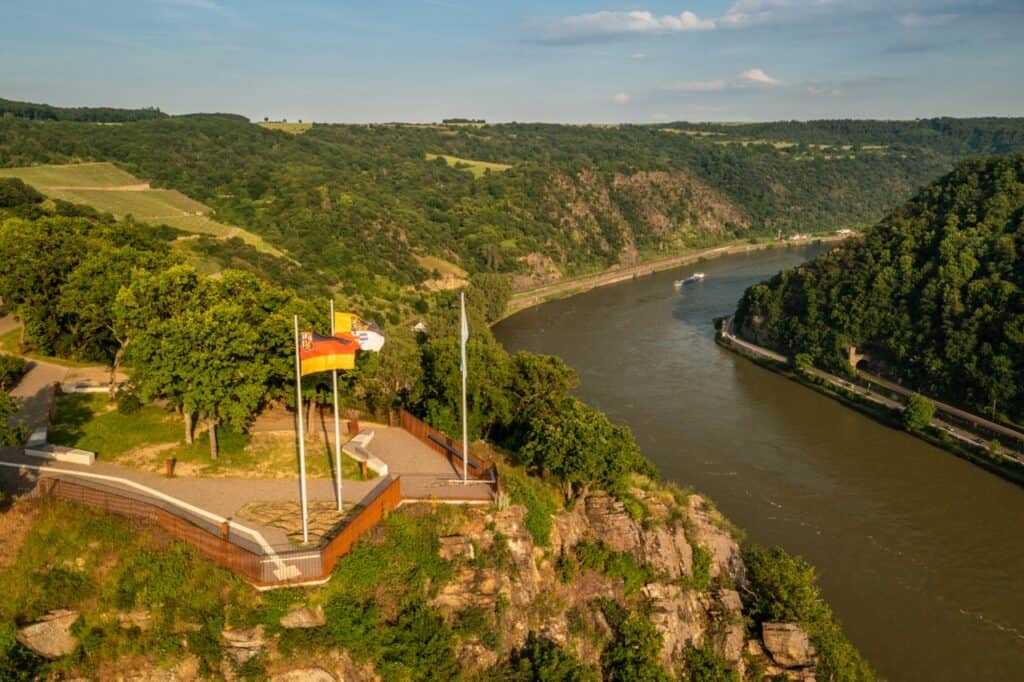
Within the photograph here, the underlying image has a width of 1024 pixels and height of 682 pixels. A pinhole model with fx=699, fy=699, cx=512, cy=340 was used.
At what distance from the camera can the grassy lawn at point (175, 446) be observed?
869 inches

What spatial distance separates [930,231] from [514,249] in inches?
2625

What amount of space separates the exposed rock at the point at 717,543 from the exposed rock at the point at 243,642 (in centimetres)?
1624

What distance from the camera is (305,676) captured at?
15.6 m

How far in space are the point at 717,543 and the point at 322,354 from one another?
17474 mm

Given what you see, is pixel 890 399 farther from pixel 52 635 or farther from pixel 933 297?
pixel 52 635

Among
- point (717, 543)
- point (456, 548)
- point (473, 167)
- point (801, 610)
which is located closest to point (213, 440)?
point (456, 548)

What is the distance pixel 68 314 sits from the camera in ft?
105

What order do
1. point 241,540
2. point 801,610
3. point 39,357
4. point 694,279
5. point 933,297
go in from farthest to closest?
point 694,279 < point 933,297 < point 39,357 < point 801,610 < point 241,540

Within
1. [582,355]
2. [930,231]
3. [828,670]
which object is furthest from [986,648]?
[930,231]

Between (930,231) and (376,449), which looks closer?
(376,449)

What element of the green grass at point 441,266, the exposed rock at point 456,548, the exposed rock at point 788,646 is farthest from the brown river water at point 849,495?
the green grass at point 441,266

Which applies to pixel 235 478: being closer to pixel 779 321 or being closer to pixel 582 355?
pixel 582 355

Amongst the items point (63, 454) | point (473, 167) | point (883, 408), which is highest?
point (473, 167)

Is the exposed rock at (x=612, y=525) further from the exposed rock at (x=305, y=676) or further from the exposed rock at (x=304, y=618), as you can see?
the exposed rock at (x=305, y=676)
